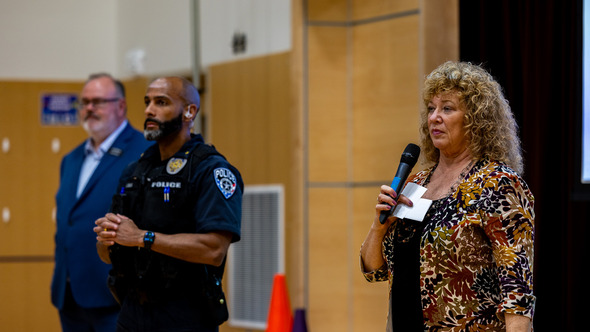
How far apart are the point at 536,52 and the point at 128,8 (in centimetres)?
439

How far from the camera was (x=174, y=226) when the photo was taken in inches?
111

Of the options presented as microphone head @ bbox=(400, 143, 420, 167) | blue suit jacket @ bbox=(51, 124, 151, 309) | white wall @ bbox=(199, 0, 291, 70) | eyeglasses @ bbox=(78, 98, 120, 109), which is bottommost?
blue suit jacket @ bbox=(51, 124, 151, 309)

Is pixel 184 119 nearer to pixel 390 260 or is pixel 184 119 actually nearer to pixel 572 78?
pixel 390 260

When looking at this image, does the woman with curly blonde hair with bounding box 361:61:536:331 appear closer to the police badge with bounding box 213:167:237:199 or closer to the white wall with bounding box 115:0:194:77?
the police badge with bounding box 213:167:237:199

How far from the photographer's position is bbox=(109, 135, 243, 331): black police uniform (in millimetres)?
2764

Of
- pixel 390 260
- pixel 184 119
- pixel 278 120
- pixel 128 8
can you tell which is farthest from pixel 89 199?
pixel 128 8

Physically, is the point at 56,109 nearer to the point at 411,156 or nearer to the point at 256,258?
the point at 256,258

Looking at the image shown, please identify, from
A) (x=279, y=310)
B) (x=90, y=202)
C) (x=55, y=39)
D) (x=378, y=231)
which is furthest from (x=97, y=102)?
(x=55, y=39)

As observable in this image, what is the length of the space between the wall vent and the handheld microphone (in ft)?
11.3

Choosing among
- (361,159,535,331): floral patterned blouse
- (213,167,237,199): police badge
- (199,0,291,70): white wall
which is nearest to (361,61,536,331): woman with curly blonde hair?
(361,159,535,331): floral patterned blouse

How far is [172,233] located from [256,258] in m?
3.20

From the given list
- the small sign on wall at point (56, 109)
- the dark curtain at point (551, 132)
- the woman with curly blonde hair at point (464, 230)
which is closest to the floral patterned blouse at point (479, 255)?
the woman with curly blonde hair at point (464, 230)

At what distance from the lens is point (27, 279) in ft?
22.6

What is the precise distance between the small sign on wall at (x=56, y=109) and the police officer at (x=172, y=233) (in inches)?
171
